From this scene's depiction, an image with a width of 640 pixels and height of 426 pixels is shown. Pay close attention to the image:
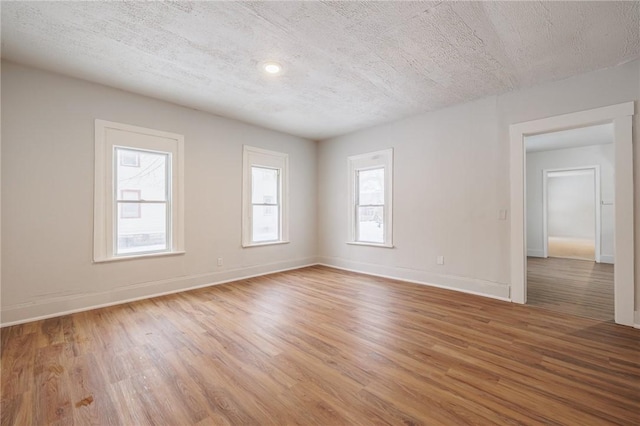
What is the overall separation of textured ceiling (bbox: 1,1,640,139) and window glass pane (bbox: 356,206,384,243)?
224 cm

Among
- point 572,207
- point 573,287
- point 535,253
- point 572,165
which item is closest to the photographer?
point 573,287

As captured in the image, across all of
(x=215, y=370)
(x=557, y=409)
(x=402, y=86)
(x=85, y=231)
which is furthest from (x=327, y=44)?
(x=85, y=231)

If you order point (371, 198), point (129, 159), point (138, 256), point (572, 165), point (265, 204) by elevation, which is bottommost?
point (138, 256)

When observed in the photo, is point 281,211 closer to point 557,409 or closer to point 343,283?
point 343,283

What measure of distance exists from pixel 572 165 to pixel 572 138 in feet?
3.93

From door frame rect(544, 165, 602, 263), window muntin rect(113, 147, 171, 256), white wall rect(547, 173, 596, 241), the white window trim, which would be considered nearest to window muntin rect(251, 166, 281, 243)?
window muntin rect(113, 147, 171, 256)

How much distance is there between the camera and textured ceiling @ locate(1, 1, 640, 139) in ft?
7.22

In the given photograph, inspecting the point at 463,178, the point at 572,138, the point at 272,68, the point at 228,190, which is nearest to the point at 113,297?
the point at 228,190

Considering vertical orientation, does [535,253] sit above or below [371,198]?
below

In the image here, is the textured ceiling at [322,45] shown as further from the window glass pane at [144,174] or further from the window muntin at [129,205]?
the window muntin at [129,205]

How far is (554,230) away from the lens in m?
Answer: 11.6

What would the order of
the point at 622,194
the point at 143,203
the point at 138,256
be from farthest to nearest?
the point at 143,203
the point at 138,256
the point at 622,194

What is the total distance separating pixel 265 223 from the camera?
5.43 metres

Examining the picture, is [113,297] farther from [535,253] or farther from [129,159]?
[535,253]
